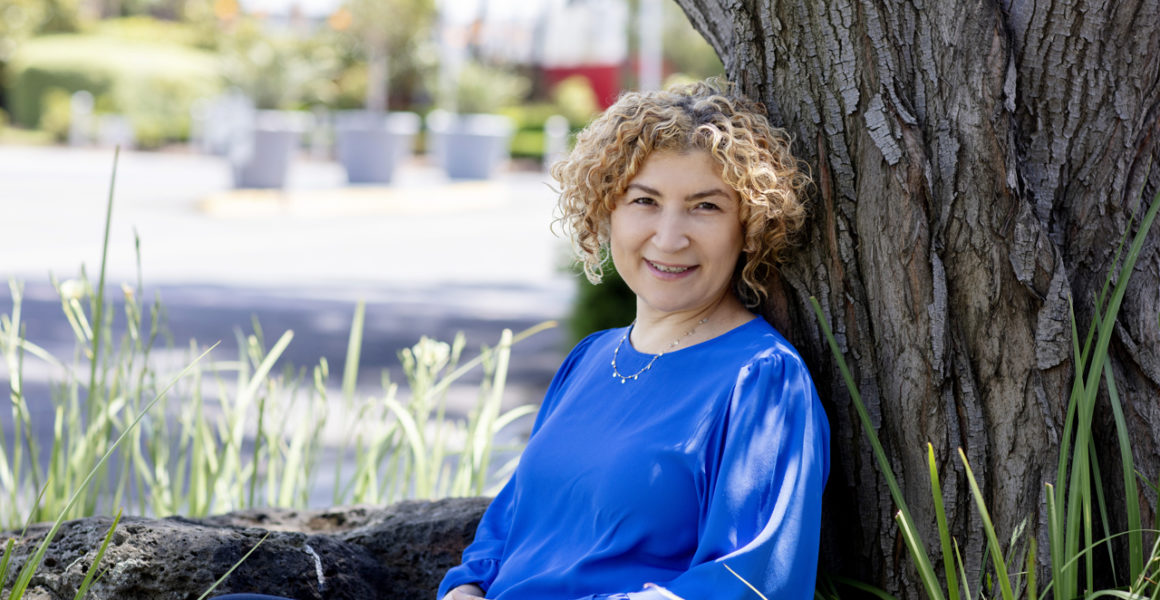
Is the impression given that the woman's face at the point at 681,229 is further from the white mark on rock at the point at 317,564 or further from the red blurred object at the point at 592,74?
the red blurred object at the point at 592,74

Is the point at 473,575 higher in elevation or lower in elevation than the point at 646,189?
lower

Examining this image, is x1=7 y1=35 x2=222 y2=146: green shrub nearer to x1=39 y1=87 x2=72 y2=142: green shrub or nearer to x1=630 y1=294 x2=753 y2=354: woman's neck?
x1=39 y1=87 x2=72 y2=142: green shrub

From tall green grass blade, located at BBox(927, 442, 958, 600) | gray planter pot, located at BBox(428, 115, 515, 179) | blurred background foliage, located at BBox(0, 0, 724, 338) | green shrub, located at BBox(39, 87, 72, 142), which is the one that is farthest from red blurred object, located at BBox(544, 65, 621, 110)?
tall green grass blade, located at BBox(927, 442, 958, 600)

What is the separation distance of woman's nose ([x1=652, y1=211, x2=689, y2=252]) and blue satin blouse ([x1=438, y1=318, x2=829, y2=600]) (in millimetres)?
182

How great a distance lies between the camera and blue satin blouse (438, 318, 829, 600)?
164cm

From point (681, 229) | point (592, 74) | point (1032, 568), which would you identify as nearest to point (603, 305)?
point (681, 229)

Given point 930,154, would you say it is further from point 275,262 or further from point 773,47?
point 275,262

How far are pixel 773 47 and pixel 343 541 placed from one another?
4.58 ft

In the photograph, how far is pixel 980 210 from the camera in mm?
1854

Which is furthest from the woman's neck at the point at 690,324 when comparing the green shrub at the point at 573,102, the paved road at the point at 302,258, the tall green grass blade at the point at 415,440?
the green shrub at the point at 573,102

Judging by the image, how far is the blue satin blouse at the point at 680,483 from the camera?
164 centimetres

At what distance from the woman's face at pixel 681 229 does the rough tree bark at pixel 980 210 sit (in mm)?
216

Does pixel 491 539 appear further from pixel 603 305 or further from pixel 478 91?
pixel 478 91

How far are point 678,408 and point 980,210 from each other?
621 mm
